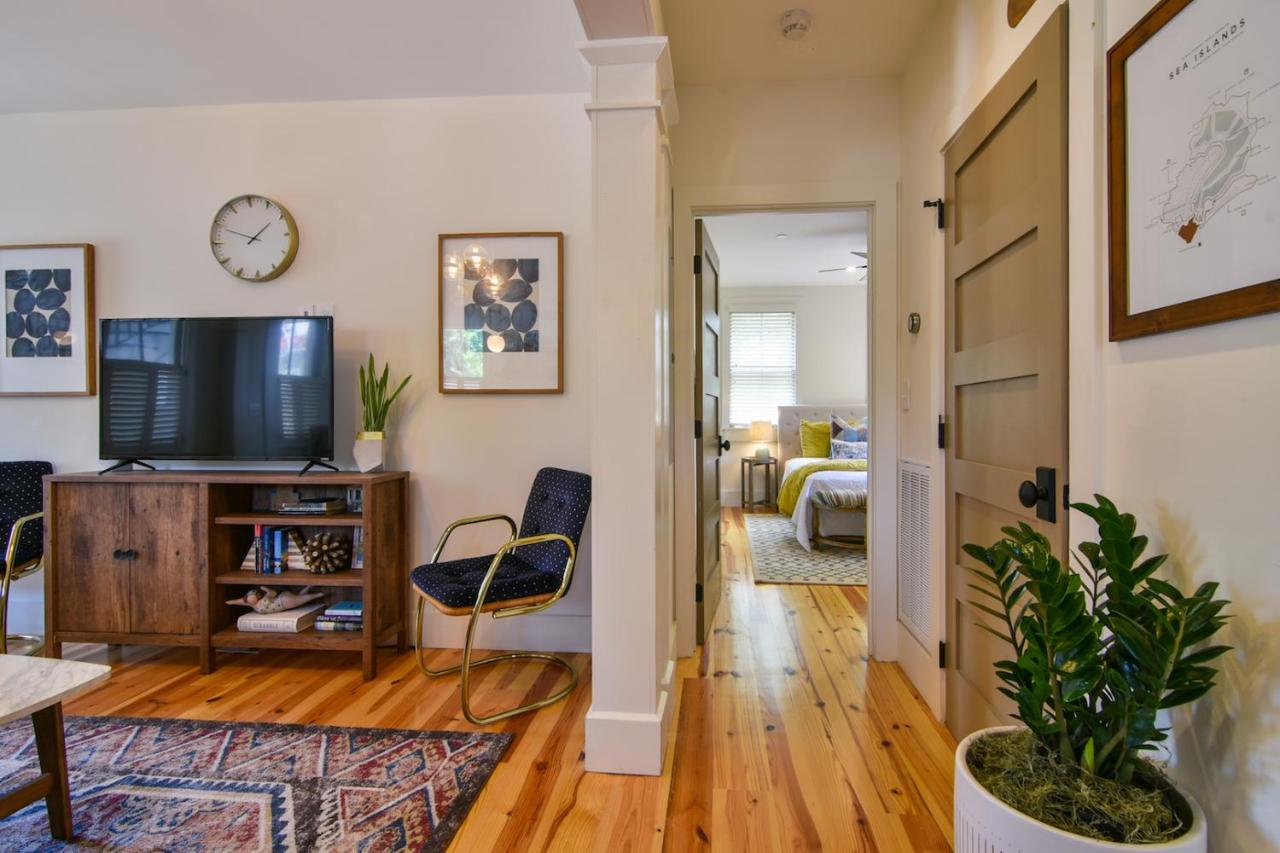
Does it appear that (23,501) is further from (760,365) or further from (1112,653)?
(760,365)

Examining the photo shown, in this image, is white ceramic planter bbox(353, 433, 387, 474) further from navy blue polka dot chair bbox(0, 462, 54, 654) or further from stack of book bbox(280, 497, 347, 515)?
navy blue polka dot chair bbox(0, 462, 54, 654)

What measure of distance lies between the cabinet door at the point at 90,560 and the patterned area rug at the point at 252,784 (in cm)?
52

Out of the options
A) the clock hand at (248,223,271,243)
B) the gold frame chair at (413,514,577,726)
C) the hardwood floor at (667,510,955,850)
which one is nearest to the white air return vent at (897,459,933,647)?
the hardwood floor at (667,510,955,850)

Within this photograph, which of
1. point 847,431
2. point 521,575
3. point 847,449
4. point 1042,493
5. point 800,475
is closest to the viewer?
point 1042,493

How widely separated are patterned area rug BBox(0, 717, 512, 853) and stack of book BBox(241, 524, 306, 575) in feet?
2.11

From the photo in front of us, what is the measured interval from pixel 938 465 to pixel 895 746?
938mm

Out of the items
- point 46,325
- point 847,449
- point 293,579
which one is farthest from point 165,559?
point 847,449

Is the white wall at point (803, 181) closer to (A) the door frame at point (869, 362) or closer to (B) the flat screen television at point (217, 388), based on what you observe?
(A) the door frame at point (869, 362)

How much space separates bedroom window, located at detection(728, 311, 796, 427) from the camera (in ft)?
21.7

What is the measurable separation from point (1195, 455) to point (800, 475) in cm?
436

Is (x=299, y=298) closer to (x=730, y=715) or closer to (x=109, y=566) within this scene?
(x=109, y=566)

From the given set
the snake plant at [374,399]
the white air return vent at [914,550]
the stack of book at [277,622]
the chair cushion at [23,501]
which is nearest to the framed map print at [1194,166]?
the white air return vent at [914,550]

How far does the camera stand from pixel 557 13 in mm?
2104

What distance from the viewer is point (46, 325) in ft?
9.21
